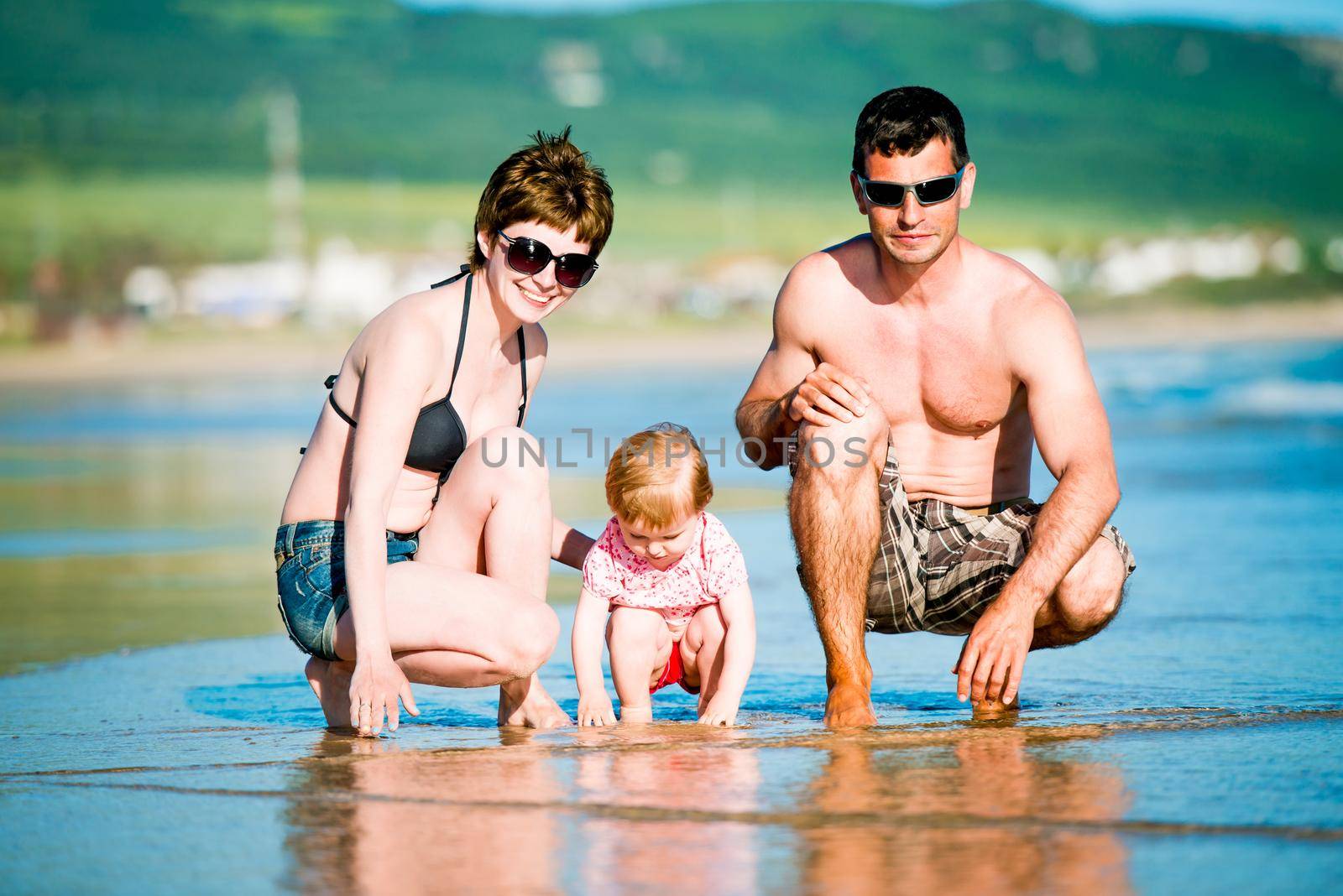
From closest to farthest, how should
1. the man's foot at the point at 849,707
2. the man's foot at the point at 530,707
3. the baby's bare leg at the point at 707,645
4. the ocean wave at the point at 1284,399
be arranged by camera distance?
the man's foot at the point at 849,707
the man's foot at the point at 530,707
the baby's bare leg at the point at 707,645
the ocean wave at the point at 1284,399

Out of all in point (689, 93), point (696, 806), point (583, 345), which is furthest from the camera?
point (689, 93)

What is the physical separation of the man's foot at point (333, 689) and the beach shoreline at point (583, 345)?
26407 millimetres

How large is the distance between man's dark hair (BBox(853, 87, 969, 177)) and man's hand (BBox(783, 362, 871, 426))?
56 cm

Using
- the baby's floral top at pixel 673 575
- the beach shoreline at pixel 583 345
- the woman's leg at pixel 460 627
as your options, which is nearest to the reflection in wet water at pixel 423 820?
the woman's leg at pixel 460 627

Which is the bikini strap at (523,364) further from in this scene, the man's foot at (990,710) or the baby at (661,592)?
the man's foot at (990,710)

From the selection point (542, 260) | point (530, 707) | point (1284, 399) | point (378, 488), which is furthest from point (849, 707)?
point (1284, 399)

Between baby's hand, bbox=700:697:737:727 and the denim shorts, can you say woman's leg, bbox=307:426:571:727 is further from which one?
baby's hand, bbox=700:697:737:727

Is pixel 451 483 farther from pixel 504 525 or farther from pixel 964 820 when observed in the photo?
pixel 964 820

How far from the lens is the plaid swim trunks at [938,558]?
160 inches

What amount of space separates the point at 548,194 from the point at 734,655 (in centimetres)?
120

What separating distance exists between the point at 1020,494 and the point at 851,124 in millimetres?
125526

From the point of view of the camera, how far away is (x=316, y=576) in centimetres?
387

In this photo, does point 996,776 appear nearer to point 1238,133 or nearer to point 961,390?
point 961,390

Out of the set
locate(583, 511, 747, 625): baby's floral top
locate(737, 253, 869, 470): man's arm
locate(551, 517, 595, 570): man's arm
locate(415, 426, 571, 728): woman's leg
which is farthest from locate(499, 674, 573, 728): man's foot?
locate(737, 253, 869, 470): man's arm
